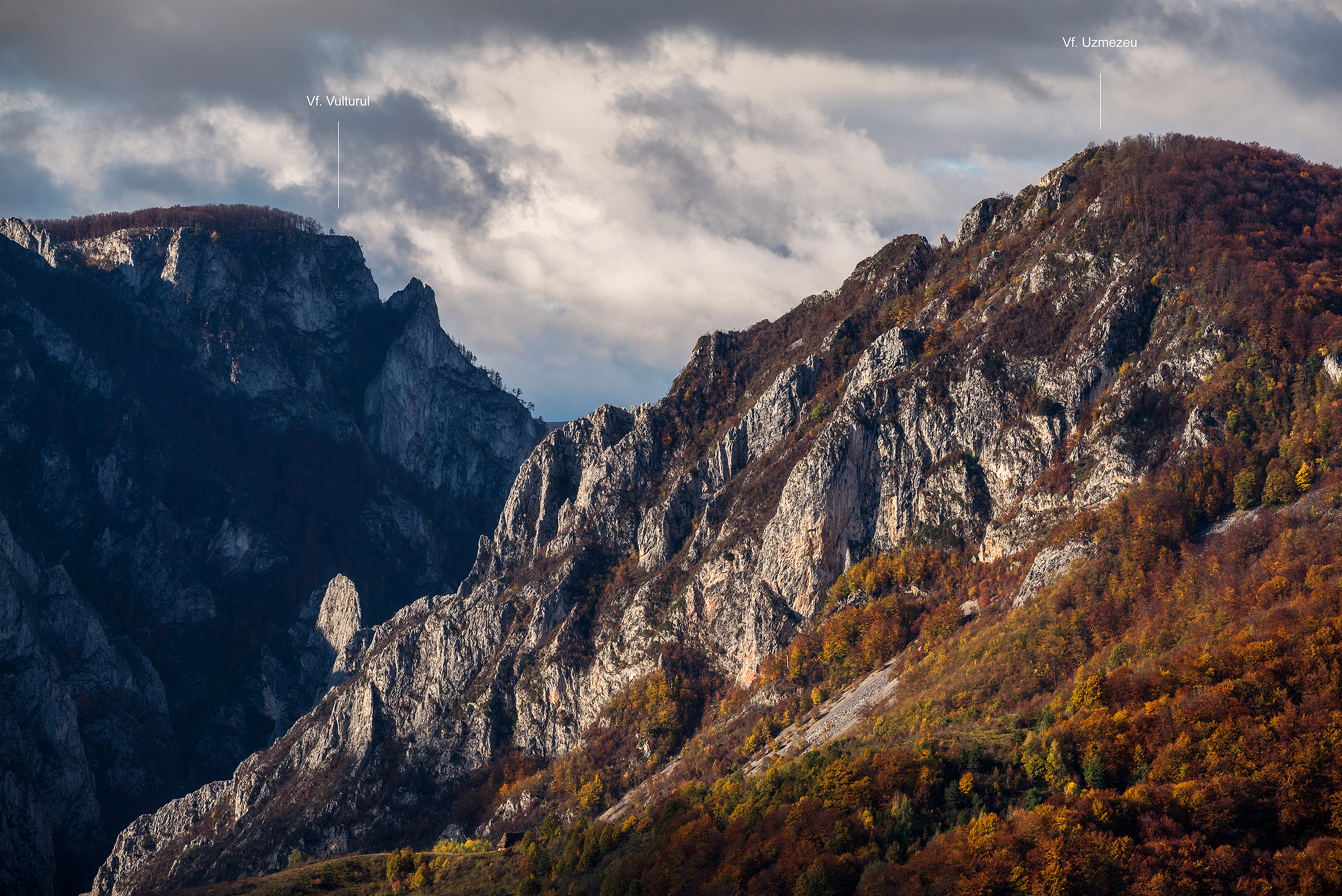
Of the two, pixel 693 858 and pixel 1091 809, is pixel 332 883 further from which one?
pixel 1091 809

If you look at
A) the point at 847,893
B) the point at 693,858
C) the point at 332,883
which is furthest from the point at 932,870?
the point at 332,883

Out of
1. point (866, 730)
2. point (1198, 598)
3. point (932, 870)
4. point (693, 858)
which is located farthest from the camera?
point (866, 730)

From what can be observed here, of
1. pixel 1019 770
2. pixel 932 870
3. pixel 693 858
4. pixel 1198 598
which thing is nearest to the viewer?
pixel 932 870

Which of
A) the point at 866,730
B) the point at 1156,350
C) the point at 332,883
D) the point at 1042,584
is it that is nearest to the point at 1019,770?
the point at 866,730

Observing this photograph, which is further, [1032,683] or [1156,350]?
[1156,350]

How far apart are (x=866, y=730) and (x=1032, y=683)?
26.3 meters

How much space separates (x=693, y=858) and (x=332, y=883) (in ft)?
246

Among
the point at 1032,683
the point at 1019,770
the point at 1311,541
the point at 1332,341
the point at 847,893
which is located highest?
the point at 1332,341

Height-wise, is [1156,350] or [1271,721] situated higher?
[1156,350]

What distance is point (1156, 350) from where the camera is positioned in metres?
193

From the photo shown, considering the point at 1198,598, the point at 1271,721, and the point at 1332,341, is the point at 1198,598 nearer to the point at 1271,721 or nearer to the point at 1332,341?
the point at 1271,721

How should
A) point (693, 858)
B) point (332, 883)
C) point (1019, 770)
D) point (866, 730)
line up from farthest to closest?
point (332, 883) → point (866, 730) → point (693, 858) → point (1019, 770)

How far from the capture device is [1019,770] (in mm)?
134500

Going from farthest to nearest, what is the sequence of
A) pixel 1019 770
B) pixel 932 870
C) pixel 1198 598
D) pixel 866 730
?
pixel 866 730 → pixel 1198 598 → pixel 1019 770 → pixel 932 870
